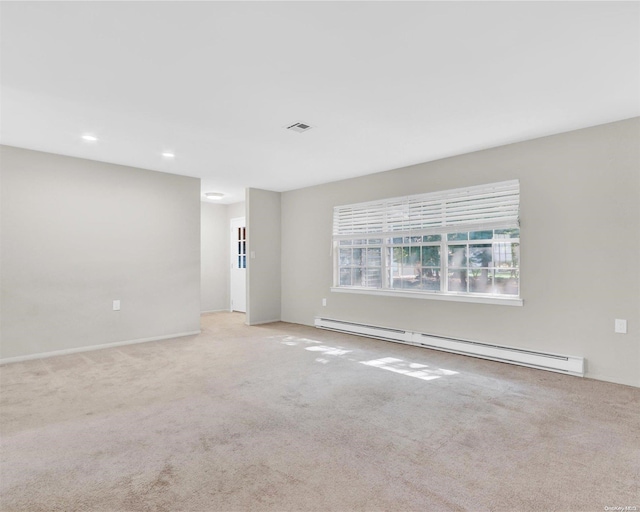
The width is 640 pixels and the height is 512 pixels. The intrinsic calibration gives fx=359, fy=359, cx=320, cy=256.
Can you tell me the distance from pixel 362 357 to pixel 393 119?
2.67m

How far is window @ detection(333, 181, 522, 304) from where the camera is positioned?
4160 millimetres

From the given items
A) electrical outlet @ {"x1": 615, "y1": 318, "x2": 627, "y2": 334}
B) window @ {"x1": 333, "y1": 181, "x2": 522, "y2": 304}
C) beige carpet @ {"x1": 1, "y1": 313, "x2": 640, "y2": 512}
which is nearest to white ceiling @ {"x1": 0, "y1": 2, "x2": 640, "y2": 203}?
window @ {"x1": 333, "y1": 181, "x2": 522, "y2": 304}

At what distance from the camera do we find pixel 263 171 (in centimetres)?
529

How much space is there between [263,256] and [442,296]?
10.8 feet

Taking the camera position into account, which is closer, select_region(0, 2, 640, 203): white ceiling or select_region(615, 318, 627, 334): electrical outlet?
select_region(0, 2, 640, 203): white ceiling

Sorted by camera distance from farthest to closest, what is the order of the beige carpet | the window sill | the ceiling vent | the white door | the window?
the white door
the window
the window sill
the ceiling vent
the beige carpet

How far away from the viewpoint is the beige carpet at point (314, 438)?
5.84 ft

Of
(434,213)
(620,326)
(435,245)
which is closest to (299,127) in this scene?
(434,213)

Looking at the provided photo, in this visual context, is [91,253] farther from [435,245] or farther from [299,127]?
[435,245]

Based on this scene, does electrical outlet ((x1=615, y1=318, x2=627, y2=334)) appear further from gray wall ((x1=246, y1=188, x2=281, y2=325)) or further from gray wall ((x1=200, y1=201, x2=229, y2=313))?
gray wall ((x1=200, y1=201, x2=229, y2=313))

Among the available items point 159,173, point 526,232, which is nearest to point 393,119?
point 526,232

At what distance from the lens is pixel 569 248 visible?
12.0ft

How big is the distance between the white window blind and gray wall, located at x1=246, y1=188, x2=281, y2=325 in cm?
137

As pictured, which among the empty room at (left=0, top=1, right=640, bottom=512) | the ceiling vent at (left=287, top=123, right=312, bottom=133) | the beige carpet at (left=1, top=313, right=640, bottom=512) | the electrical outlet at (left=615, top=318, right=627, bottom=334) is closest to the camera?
the beige carpet at (left=1, top=313, right=640, bottom=512)
